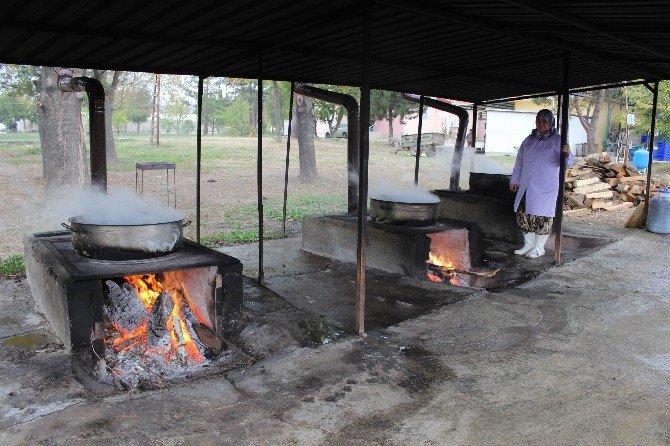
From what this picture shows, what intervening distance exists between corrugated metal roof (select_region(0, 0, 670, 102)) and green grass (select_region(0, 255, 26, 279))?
2.72m

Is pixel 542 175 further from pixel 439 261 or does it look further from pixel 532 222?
pixel 439 261

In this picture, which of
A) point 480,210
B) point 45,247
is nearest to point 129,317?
point 45,247

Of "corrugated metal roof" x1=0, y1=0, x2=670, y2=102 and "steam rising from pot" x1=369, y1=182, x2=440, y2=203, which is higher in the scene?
"corrugated metal roof" x1=0, y1=0, x2=670, y2=102

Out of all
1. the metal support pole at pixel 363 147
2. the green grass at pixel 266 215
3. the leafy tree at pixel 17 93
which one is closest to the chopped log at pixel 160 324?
the metal support pole at pixel 363 147

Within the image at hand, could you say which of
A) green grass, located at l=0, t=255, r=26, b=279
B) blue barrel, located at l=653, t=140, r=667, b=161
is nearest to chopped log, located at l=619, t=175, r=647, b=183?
green grass, located at l=0, t=255, r=26, b=279

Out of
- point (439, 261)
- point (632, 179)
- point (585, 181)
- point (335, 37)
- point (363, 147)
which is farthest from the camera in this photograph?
point (632, 179)

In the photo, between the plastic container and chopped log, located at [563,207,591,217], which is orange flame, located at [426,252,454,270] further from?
chopped log, located at [563,207,591,217]

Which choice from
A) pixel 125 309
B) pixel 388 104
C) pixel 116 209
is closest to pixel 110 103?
pixel 388 104

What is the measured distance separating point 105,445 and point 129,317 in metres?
1.71

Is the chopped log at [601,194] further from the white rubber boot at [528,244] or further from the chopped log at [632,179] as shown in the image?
the white rubber boot at [528,244]

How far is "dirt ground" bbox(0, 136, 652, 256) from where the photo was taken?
11016 millimetres

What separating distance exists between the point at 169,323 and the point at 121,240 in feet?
2.80

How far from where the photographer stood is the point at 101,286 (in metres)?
4.08

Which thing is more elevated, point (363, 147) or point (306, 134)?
point (306, 134)
